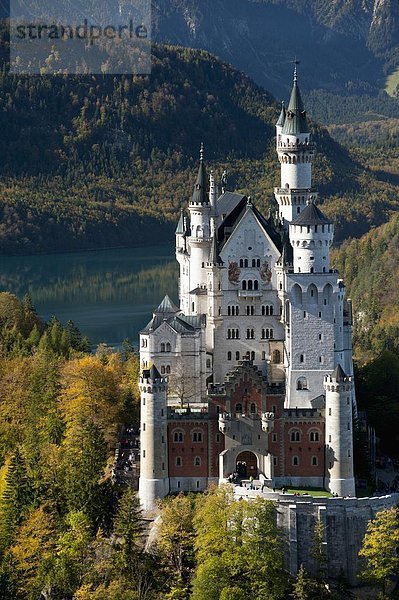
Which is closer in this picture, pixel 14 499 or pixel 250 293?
pixel 14 499

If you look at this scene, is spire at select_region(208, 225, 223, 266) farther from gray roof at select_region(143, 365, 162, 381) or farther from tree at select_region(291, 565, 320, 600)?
tree at select_region(291, 565, 320, 600)

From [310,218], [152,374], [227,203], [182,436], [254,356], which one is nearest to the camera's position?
[152,374]

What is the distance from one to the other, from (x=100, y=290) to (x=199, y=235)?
253ft

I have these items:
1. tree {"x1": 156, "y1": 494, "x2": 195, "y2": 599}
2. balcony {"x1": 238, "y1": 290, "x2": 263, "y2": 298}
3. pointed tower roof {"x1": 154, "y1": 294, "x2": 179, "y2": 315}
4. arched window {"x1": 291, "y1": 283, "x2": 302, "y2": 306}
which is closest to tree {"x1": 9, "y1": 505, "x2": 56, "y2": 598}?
tree {"x1": 156, "y1": 494, "x2": 195, "y2": 599}

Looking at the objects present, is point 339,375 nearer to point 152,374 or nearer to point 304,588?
point 152,374

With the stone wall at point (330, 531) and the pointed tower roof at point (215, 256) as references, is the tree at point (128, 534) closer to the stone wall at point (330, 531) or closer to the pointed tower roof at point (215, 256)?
the stone wall at point (330, 531)

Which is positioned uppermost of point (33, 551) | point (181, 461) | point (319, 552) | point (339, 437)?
point (339, 437)

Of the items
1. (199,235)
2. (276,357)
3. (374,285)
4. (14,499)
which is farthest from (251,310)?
(374,285)

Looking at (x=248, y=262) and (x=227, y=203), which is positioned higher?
(x=227, y=203)

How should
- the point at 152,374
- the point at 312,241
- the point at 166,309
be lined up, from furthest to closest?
1. the point at 166,309
2. the point at 312,241
3. the point at 152,374

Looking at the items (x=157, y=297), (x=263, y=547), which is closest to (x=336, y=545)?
(x=263, y=547)

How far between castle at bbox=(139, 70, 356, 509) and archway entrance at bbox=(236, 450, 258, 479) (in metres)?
0.05

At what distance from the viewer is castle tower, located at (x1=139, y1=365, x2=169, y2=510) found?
76.8 m

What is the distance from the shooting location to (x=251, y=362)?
263 feet
